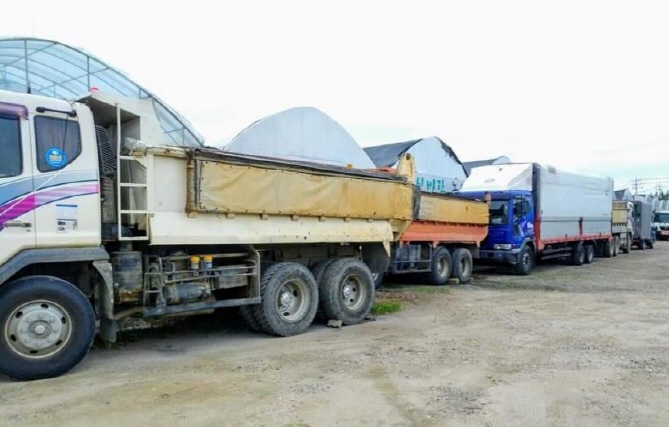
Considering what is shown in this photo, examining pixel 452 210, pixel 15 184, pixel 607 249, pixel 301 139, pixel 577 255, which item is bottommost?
pixel 607 249

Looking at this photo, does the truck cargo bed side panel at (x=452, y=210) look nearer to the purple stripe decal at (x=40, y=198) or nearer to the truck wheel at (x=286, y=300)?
the truck wheel at (x=286, y=300)

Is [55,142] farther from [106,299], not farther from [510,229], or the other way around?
[510,229]

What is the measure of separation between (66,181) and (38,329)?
1567mm

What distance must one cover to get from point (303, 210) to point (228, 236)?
132 cm

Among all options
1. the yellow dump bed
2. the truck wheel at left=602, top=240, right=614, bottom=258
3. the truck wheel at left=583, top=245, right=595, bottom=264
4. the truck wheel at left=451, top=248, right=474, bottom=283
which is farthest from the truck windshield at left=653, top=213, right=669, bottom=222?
the yellow dump bed

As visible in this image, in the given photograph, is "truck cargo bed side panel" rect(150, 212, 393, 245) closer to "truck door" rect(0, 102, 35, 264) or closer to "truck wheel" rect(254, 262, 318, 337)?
"truck wheel" rect(254, 262, 318, 337)

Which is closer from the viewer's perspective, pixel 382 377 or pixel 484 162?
pixel 382 377

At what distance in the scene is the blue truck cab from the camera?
1700 cm

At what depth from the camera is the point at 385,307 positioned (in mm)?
10453

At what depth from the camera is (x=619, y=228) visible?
89.0 ft

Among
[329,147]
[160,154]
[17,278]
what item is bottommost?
[17,278]

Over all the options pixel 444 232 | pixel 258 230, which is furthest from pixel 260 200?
pixel 444 232

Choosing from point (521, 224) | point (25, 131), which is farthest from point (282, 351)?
point (521, 224)

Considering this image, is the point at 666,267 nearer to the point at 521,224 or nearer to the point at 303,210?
the point at 521,224
